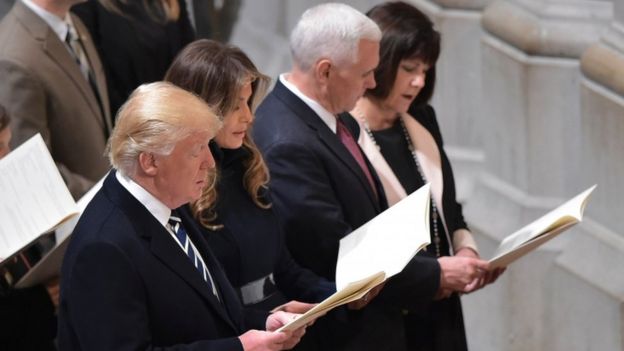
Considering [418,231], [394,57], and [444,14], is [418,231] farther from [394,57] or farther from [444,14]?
[444,14]

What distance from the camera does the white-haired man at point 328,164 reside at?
3.65 metres

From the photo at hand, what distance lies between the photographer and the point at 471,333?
18.3 feet

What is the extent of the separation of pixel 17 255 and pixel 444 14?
2676 millimetres

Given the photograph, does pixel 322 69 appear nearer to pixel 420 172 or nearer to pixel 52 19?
pixel 420 172

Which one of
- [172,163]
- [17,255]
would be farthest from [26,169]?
[172,163]

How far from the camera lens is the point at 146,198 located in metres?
2.81

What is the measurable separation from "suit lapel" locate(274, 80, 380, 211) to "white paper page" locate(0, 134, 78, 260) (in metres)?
0.73

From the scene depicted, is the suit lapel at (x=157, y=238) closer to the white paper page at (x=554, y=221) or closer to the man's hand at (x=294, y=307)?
the man's hand at (x=294, y=307)

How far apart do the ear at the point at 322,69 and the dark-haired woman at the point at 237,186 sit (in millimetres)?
394

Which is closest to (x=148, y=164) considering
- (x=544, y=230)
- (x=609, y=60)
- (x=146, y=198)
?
(x=146, y=198)

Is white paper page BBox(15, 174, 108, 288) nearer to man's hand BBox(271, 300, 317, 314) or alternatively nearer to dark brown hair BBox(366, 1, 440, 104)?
man's hand BBox(271, 300, 317, 314)

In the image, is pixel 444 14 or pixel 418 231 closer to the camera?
pixel 418 231

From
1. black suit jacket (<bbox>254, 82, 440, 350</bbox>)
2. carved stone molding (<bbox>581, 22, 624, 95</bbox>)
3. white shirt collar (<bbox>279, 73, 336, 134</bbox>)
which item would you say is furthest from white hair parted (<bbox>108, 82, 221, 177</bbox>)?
carved stone molding (<bbox>581, 22, 624, 95</bbox>)

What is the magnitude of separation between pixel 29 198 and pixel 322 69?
95cm
